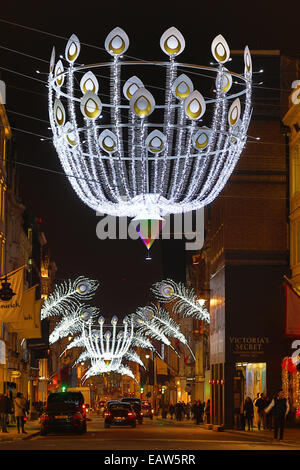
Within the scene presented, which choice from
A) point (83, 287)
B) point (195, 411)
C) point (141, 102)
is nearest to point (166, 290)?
point (195, 411)

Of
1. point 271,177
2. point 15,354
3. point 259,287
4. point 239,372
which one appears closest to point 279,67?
point 271,177

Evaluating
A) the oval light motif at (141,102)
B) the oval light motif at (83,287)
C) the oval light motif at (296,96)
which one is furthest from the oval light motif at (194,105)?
the oval light motif at (83,287)

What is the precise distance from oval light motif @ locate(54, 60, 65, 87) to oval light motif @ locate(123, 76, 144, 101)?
5.49ft

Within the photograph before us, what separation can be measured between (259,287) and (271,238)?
287 centimetres

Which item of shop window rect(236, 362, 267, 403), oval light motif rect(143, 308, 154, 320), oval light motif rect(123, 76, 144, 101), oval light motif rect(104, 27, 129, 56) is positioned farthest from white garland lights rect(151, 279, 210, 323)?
oval light motif rect(104, 27, 129, 56)

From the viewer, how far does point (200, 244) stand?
91375 mm

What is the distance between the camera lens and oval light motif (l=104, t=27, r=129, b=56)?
75.9 feet

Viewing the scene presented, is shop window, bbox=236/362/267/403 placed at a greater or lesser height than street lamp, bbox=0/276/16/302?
lesser

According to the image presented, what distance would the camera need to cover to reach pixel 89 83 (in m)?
24.2

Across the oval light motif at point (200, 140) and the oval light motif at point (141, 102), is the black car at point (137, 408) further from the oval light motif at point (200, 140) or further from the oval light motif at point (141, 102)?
the oval light motif at point (141, 102)

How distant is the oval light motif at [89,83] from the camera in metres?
24.2

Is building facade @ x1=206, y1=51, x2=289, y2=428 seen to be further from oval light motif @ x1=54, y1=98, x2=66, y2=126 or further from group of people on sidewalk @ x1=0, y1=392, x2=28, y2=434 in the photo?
oval light motif @ x1=54, y1=98, x2=66, y2=126

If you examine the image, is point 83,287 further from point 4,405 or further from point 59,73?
point 59,73

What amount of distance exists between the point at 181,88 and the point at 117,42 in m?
1.94
